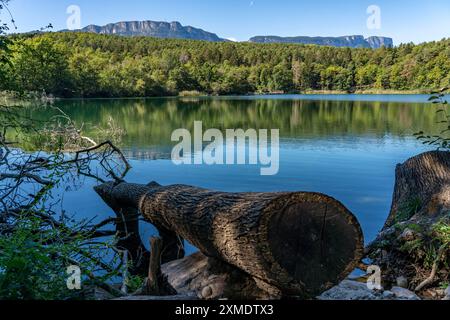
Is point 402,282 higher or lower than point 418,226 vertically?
lower

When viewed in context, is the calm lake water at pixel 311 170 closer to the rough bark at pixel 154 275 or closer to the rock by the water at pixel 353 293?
the rock by the water at pixel 353 293

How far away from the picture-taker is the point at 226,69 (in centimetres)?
12575

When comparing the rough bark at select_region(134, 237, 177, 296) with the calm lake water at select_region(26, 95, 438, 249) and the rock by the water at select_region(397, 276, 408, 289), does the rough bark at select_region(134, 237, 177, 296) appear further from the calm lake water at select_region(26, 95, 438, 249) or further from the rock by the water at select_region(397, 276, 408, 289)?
the calm lake water at select_region(26, 95, 438, 249)

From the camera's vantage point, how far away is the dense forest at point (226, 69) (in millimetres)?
85812

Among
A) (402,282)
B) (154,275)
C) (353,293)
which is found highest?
(154,275)

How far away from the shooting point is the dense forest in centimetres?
8581

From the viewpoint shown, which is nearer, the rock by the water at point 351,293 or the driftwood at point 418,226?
the rock by the water at point 351,293

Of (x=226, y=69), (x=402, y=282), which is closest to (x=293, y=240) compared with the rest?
(x=402, y=282)

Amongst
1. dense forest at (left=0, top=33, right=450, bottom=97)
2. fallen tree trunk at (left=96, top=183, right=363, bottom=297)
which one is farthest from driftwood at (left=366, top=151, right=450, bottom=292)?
dense forest at (left=0, top=33, right=450, bottom=97)

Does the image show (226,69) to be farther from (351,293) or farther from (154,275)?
(154,275)

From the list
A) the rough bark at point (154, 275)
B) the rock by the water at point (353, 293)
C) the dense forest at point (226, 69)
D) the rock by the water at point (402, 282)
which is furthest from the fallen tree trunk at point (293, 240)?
the dense forest at point (226, 69)
